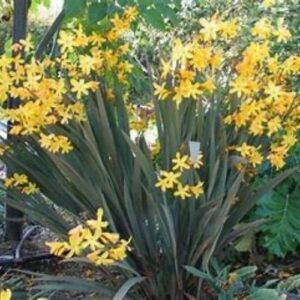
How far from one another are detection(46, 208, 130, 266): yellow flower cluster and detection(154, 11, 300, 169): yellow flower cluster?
57 cm

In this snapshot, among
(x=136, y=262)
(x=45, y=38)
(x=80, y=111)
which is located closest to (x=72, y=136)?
(x=80, y=111)

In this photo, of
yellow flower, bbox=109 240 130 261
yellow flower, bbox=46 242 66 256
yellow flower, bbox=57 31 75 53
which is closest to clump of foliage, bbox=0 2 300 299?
yellow flower, bbox=57 31 75 53

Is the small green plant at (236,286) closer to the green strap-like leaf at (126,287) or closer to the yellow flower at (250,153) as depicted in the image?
the green strap-like leaf at (126,287)

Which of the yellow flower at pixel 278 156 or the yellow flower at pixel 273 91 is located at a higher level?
the yellow flower at pixel 273 91

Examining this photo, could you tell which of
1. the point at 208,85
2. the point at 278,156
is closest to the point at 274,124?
the point at 278,156

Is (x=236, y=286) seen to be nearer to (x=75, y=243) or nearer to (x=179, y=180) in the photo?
(x=179, y=180)

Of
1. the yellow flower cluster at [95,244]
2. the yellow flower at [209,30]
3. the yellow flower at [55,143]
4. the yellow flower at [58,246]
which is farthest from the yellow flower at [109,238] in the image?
the yellow flower at [209,30]

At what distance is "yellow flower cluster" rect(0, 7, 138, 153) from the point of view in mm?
2385

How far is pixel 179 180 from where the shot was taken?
235 cm

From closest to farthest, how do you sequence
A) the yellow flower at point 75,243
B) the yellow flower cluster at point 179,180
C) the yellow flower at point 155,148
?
the yellow flower at point 75,243 → the yellow flower cluster at point 179,180 → the yellow flower at point 155,148

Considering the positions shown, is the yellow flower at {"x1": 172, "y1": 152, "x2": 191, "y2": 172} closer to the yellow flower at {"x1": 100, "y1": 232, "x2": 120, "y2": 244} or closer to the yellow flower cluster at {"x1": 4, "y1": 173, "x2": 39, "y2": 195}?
the yellow flower at {"x1": 100, "y1": 232, "x2": 120, "y2": 244}

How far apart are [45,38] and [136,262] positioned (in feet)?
4.29

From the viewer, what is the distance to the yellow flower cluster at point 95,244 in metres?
1.97

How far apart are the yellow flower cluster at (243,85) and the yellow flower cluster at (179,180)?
215 mm
